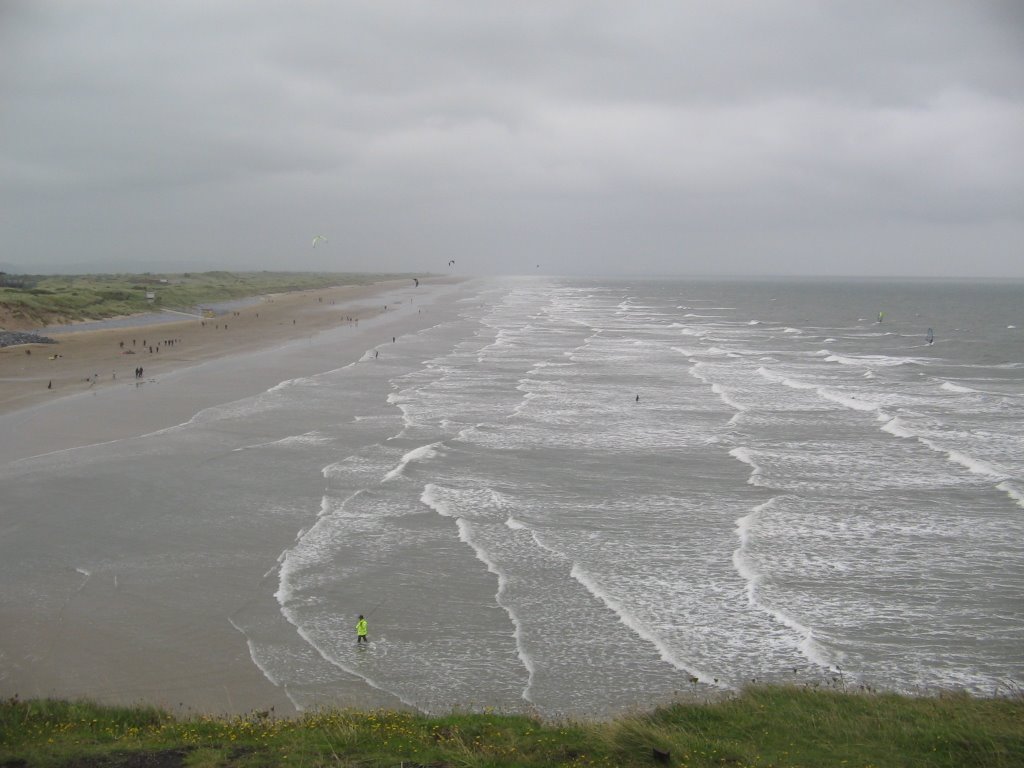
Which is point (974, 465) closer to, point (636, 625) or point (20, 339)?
point (636, 625)

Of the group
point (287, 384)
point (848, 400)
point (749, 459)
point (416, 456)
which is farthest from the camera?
point (287, 384)

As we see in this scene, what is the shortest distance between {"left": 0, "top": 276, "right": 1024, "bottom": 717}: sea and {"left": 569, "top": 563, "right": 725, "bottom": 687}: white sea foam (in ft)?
0.20

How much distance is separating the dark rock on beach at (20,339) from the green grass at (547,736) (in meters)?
56.3

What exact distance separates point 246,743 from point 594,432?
78.8ft

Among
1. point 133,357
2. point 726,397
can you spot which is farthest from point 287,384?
point 726,397

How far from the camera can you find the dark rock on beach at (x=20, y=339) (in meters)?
59.5

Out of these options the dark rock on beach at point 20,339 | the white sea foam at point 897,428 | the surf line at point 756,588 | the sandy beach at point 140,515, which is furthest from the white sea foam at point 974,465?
the dark rock on beach at point 20,339

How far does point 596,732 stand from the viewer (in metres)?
10.3

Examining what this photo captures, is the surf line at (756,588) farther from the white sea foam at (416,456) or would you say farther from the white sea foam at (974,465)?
the white sea foam at (416,456)

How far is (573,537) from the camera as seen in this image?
2077 centimetres

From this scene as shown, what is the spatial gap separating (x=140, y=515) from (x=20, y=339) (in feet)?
155

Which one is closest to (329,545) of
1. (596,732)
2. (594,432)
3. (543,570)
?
(543,570)

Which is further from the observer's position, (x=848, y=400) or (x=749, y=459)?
(x=848, y=400)

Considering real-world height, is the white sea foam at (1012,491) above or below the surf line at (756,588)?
above
